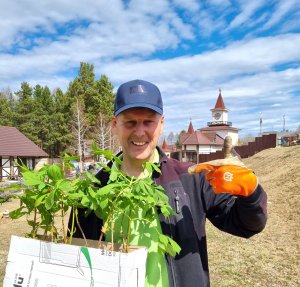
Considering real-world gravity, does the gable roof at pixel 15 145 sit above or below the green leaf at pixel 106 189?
above

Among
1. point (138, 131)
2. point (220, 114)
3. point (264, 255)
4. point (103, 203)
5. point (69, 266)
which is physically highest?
point (220, 114)

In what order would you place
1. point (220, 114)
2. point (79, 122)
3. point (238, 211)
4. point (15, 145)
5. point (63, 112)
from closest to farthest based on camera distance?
point (238, 211), point (15, 145), point (79, 122), point (63, 112), point (220, 114)

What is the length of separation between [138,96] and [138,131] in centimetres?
20

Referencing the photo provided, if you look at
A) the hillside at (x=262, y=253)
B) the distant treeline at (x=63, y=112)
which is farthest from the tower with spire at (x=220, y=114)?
the hillside at (x=262, y=253)

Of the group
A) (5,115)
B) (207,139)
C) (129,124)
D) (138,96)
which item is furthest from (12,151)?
(207,139)

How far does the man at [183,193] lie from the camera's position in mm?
1587

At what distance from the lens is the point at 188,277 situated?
1.74 m

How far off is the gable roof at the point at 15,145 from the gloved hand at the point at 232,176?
24521 mm

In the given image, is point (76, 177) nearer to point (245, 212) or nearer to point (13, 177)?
point (245, 212)

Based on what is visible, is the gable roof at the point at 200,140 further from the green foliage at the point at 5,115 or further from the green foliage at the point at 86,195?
the green foliage at the point at 86,195

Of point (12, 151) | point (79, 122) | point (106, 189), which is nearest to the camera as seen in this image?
point (106, 189)

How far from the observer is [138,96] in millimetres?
1864

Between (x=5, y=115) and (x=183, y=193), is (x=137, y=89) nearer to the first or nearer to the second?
(x=183, y=193)

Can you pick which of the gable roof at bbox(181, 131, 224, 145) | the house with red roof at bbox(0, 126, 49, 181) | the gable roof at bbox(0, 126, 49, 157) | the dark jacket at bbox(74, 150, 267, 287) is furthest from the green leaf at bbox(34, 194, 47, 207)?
the gable roof at bbox(181, 131, 224, 145)
